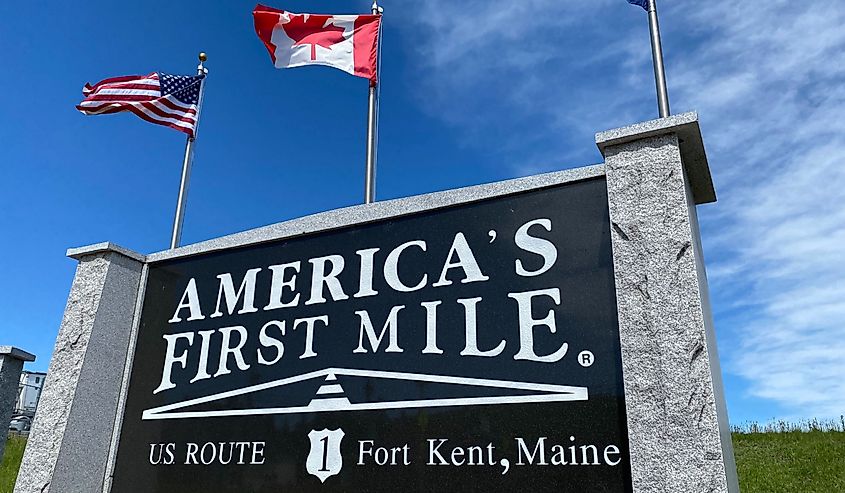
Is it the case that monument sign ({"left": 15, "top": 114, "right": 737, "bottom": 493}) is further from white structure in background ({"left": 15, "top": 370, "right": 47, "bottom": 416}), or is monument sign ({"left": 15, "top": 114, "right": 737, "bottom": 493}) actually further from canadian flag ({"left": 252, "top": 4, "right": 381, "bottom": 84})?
white structure in background ({"left": 15, "top": 370, "right": 47, "bottom": 416})

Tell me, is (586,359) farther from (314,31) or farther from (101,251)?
(314,31)

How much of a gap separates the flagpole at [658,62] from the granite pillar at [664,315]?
498 millimetres

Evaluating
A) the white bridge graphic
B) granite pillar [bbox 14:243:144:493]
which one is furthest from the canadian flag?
the white bridge graphic

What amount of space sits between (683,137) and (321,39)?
157 inches

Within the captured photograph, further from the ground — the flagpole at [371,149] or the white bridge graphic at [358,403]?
the flagpole at [371,149]

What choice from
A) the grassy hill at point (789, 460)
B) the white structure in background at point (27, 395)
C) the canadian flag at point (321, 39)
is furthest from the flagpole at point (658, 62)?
the white structure in background at point (27, 395)

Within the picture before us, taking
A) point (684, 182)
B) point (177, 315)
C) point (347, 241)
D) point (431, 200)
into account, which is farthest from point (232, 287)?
point (684, 182)

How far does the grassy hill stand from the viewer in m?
7.57

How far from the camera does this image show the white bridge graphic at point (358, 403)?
3.33 m

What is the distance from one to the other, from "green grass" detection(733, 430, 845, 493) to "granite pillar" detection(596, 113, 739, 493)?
5321 millimetres

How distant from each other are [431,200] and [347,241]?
2.16 feet

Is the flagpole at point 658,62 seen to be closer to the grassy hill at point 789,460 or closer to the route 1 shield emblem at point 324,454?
the route 1 shield emblem at point 324,454

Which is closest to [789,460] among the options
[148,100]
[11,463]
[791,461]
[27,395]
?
[791,461]

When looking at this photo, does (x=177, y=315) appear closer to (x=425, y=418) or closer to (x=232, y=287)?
(x=232, y=287)
